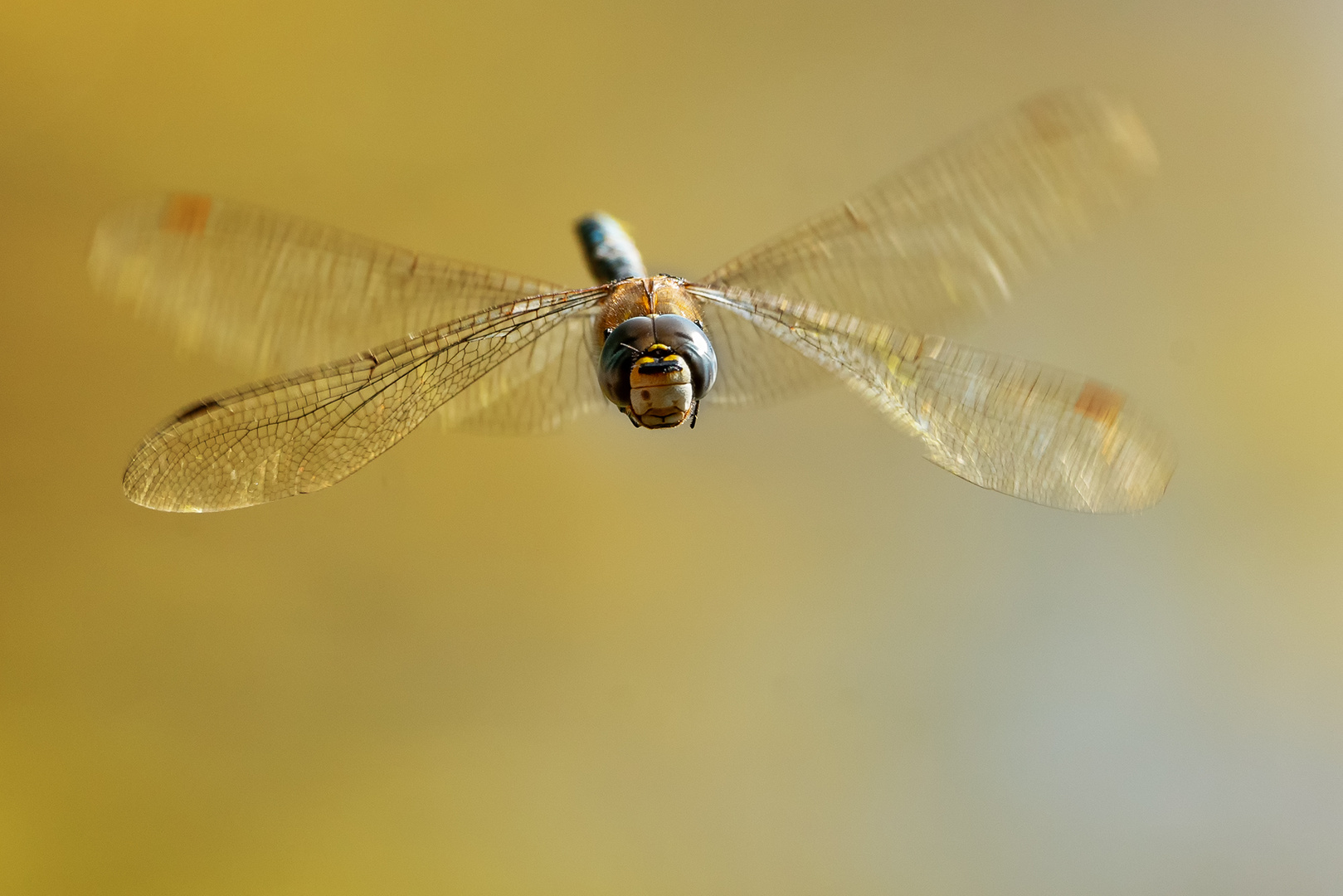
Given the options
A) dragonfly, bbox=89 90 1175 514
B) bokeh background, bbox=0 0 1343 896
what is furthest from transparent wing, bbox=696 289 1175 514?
bokeh background, bbox=0 0 1343 896

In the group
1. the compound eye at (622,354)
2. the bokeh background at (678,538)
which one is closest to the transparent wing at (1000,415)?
the compound eye at (622,354)

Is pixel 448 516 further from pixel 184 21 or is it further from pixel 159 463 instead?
pixel 184 21

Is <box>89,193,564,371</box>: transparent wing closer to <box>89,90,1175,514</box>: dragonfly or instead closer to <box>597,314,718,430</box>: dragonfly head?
<box>89,90,1175,514</box>: dragonfly

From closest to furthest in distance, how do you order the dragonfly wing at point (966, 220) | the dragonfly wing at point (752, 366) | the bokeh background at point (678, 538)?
the dragonfly wing at point (966, 220), the dragonfly wing at point (752, 366), the bokeh background at point (678, 538)

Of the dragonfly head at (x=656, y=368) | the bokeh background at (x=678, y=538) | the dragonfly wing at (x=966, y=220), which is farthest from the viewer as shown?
the bokeh background at (x=678, y=538)

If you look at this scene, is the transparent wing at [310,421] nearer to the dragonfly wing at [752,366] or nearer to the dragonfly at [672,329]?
the dragonfly at [672,329]

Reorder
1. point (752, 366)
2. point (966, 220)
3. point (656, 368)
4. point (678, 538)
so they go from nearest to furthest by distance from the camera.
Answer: point (656, 368) → point (966, 220) → point (752, 366) → point (678, 538)

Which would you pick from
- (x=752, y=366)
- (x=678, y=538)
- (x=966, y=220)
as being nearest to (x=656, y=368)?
(x=752, y=366)

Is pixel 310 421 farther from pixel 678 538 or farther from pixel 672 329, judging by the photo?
pixel 678 538
